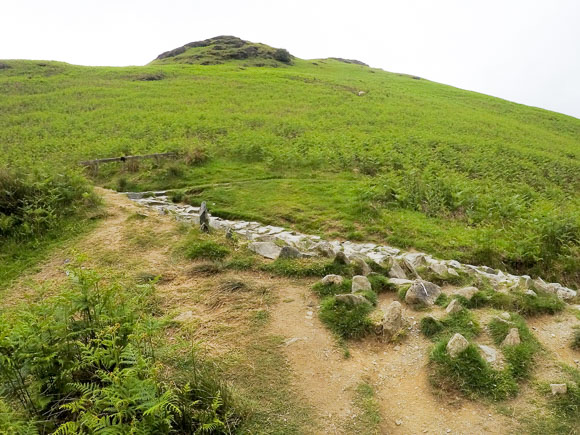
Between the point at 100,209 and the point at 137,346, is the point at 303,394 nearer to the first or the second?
the point at 137,346

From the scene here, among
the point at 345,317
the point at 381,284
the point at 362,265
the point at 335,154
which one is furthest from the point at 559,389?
the point at 335,154

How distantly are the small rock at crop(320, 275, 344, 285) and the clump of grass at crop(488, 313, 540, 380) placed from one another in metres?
2.55

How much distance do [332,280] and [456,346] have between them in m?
2.59

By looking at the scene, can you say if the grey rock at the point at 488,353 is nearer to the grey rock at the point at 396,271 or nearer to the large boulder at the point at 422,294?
the large boulder at the point at 422,294

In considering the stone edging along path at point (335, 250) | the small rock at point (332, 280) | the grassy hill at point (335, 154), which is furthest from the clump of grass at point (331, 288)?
the grassy hill at point (335, 154)

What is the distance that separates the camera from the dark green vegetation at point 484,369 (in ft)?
15.2

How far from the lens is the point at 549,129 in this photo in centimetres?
3603

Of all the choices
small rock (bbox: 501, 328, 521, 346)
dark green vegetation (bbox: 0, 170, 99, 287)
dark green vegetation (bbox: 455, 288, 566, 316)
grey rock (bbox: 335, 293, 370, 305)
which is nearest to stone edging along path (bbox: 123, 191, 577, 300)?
dark green vegetation (bbox: 455, 288, 566, 316)

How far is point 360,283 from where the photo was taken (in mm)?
6934

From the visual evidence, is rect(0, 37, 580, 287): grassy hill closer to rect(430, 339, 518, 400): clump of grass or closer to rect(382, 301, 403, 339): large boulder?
rect(382, 301, 403, 339): large boulder

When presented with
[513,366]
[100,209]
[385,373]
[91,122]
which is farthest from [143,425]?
[91,122]

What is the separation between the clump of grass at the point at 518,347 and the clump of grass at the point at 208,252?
536 centimetres

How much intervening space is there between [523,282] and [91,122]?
87.9 feet

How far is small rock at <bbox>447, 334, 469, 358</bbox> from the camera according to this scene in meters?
4.98
